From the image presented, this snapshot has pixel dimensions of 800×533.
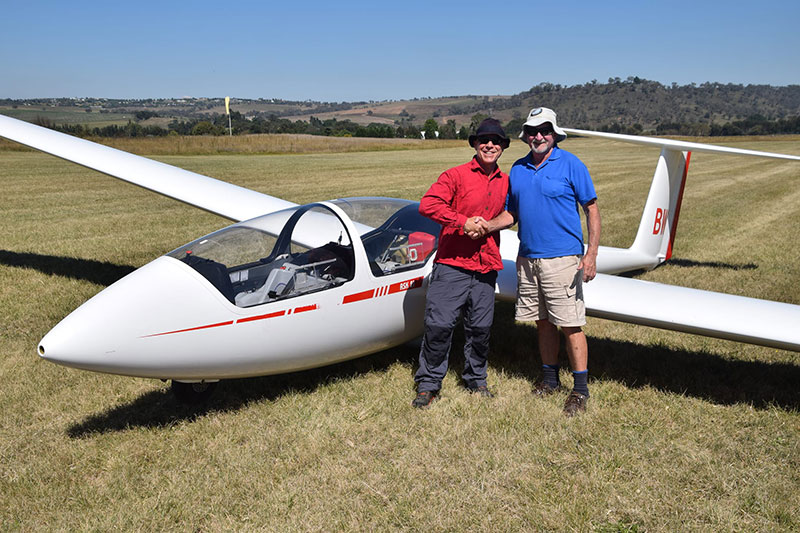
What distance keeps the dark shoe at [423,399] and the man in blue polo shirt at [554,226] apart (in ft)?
3.56

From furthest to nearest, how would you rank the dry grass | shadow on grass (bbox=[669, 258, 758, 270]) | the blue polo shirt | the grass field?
the dry grass → shadow on grass (bbox=[669, 258, 758, 270]) → the blue polo shirt → the grass field

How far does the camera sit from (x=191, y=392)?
15.8 feet

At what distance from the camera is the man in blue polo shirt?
4449 mm

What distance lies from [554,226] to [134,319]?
3072 mm

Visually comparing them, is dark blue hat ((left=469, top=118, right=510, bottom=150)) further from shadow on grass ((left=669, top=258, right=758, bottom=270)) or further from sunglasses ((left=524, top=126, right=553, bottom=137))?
shadow on grass ((left=669, top=258, right=758, bottom=270))

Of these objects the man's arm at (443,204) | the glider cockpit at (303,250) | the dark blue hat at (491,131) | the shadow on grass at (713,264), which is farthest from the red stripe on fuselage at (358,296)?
the shadow on grass at (713,264)

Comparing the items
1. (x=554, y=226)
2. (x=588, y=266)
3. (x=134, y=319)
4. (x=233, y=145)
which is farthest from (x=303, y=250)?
(x=233, y=145)

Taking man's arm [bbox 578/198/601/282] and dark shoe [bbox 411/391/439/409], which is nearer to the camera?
man's arm [bbox 578/198/601/282]

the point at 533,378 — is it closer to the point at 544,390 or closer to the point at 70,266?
the point at 544,390

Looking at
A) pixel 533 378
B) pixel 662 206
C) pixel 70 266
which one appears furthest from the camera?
pixel 70 266

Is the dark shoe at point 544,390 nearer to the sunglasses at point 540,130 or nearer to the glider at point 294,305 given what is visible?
the glider at point 294,305

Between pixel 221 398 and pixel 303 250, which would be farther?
pixel 303 250

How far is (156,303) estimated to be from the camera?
13.3 ft

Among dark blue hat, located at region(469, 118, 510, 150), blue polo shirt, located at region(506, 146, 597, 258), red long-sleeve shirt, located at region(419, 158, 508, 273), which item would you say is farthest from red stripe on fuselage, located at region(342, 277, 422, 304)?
dark blue hat, located at region(469, 118, 510, 150)
